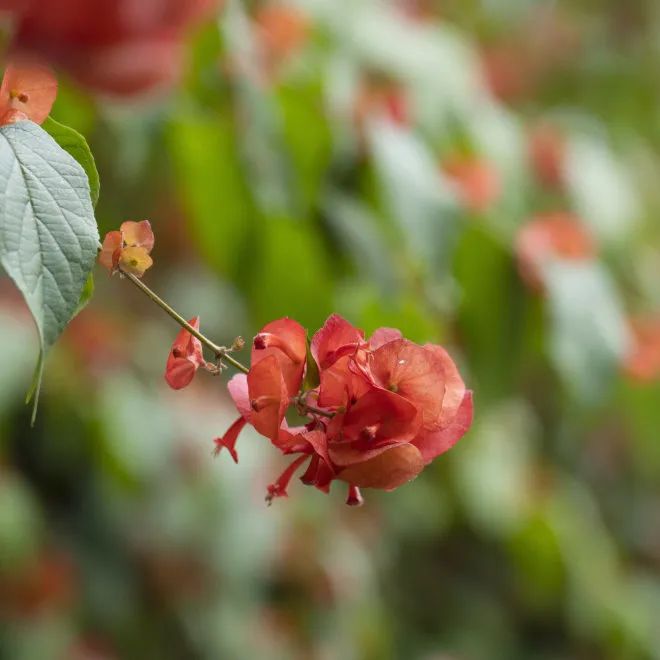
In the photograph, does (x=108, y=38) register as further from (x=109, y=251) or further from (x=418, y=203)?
(x=109, y=251)

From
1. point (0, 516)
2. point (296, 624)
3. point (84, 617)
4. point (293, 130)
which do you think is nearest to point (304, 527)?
point (296, 624)

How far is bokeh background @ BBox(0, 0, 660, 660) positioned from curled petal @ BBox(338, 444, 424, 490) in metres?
0.29

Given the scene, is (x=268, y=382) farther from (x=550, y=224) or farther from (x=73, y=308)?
(x=550, y=224)

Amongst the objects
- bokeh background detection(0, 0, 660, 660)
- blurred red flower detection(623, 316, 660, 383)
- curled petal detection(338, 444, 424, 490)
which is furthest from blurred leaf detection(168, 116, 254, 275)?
curled petal detection(338, 444, 424, 490)

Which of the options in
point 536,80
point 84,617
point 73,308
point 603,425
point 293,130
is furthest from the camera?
point 536,80

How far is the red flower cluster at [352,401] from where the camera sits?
0.79 feet

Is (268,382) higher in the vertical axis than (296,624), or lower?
higher

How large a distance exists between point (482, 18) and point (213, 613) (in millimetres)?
1016

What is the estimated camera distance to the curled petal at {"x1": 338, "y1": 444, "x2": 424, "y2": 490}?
0.24 m

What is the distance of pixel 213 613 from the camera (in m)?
0.98

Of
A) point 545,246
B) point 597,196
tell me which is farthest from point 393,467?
point 597,196

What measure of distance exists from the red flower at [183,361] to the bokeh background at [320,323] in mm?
243

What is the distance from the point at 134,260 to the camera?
0.26m

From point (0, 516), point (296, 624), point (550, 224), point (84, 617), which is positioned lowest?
point (296, 624)
